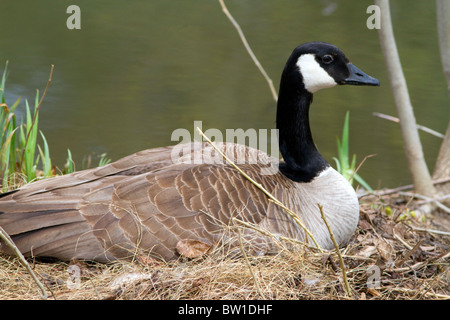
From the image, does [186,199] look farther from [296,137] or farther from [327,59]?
[327,59]

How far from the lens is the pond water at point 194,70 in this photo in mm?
7980

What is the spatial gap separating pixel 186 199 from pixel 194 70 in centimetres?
602

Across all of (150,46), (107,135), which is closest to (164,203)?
(107,135)

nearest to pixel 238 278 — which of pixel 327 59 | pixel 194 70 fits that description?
pixel 327 59

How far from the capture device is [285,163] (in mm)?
4285

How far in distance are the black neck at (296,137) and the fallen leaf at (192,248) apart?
949 mm

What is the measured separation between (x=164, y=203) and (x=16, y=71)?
20.2 ft

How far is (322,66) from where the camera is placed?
13.1 ft

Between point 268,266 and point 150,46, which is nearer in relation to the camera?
point 268,266

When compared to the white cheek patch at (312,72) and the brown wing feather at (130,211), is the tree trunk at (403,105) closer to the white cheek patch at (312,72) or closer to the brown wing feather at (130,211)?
the white cheek patch at (312,72)

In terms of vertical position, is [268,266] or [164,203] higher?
[164,203]
